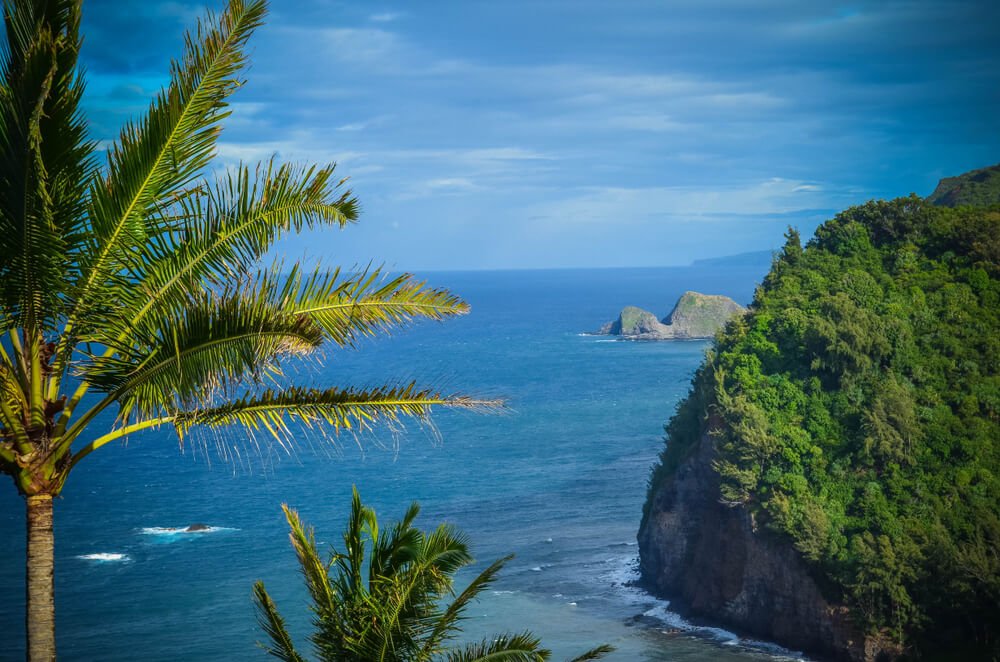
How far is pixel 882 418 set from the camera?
148 feet

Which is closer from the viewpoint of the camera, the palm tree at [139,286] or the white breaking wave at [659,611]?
the palm tree at [139,286]

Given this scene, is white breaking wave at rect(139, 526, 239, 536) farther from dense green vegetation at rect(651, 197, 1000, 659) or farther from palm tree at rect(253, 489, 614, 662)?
palm tree at rect(253, 489, 614, 662)

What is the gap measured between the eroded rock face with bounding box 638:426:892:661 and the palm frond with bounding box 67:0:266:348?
38.8 metres

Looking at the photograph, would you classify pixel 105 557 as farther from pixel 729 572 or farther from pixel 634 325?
pixel 634 325

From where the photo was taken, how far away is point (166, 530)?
197ft

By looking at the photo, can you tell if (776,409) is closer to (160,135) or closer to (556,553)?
(556,553)

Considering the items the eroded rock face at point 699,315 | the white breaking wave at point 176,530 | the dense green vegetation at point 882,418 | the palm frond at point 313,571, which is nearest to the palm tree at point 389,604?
the palm frond at point 313,571

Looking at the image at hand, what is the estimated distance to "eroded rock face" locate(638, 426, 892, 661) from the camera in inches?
1622

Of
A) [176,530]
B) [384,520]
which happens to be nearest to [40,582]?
[384,520]

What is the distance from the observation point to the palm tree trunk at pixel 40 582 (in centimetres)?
686

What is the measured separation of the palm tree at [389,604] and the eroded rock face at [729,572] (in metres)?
34.3

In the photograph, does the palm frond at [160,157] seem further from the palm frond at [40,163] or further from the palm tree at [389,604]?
the palm tree at [389,604]

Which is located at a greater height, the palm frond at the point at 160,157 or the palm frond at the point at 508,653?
the palm frond at the point at 160,157

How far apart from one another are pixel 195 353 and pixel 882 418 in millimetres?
42963
